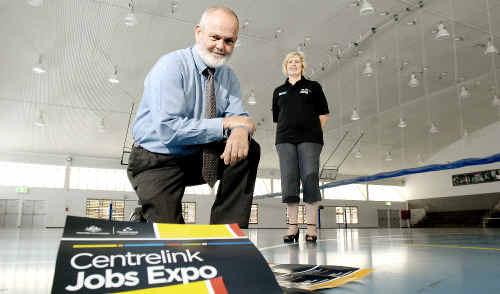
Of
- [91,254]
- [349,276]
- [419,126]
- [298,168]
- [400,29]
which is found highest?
[400,29]

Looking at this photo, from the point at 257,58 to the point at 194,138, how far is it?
8.90 metres

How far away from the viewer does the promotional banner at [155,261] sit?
2.20ft

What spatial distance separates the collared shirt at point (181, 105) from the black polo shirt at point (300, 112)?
1.42 meters

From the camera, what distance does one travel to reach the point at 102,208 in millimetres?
18203

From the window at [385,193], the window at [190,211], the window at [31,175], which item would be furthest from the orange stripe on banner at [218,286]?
the window at [385,193]

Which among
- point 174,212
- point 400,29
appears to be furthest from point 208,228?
point 400,29

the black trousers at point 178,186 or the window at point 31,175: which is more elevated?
the window at point 31,175

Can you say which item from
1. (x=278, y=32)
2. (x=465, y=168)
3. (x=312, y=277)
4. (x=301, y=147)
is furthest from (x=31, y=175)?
(x=465, y=168)

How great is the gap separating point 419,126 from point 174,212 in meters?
16.5

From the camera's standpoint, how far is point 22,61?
29.9ft

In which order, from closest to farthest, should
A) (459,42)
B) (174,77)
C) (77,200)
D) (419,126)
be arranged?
(174,77) < (459,42) < (419,126) < (77,200)

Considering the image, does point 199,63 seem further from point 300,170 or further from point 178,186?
point 300,170

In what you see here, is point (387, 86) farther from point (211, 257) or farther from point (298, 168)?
point (211, 257)

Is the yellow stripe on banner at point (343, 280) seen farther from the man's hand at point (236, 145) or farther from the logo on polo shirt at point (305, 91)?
the logo on polo shirt at point (305, 91)
